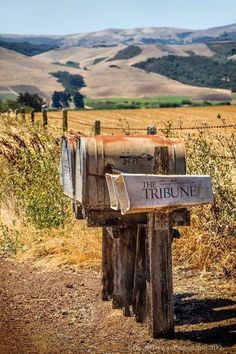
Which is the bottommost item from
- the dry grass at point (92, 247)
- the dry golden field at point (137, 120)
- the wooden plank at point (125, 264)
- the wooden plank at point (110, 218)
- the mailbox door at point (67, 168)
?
the dry golden field at point (137, 120)

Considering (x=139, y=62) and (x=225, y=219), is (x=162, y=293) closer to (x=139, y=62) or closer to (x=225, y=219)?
(x=225, y=219)

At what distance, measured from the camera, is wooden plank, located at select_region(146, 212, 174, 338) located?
5281 millimetres

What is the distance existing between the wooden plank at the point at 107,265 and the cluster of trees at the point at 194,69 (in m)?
131

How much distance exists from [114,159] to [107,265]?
135 centimetres

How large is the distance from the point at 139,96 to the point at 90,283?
139 meters

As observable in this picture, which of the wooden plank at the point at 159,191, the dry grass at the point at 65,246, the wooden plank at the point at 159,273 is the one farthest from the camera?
the dry grass at the point at 65,246

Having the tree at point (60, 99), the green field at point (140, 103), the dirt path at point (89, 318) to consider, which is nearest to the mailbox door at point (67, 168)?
the dirt path at point (89, 318)

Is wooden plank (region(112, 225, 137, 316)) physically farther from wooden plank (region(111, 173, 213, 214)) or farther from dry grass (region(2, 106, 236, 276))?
dry grass (region(2, 106, 236, 276))

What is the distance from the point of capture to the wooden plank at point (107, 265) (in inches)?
251

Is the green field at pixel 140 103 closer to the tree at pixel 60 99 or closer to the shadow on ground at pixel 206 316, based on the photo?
the tree at pixel 60 99

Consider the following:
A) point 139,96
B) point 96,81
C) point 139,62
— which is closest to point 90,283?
point 139,96

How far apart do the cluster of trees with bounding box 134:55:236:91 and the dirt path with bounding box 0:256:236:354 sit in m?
131

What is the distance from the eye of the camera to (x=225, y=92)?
131 meters

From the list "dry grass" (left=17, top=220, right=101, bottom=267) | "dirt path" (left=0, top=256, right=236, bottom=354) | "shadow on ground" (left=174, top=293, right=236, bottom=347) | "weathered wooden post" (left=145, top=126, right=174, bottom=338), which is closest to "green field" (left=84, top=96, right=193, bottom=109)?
"dry grass" (left=17, top=220, right=101, bottom=267)
